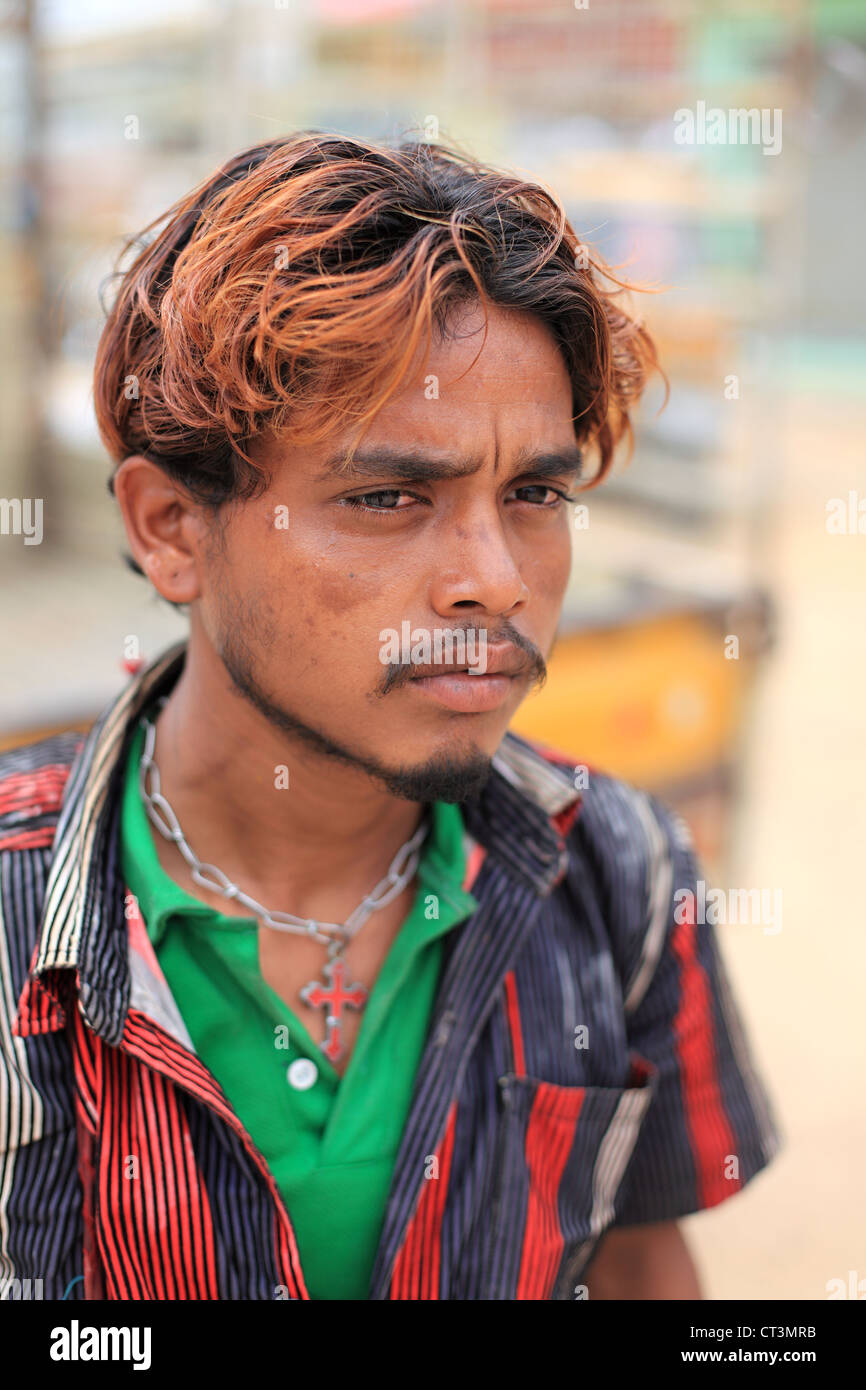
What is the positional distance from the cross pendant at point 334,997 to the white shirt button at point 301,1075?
0.04 m

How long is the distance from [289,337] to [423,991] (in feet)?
2.45

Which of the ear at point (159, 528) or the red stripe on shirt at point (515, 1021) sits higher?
the ear at point (159, 528)

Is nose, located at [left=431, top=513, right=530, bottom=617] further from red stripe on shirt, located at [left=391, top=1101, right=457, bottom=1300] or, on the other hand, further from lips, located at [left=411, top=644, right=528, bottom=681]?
red stripe on shirt, located at [left=391, top=1101, right=457, bottom=1300]

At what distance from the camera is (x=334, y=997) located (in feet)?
4.88

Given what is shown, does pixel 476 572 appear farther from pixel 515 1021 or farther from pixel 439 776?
pixel 515 1021

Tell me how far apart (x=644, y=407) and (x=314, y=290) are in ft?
13.9

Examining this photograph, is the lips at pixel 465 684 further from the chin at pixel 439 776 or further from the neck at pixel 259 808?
the neck at pixel 259 808

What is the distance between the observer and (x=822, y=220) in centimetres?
Result: 1666

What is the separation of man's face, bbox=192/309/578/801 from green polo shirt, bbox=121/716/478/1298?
24 cm

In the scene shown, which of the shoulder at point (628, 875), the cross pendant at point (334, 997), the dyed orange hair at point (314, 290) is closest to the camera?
the dyed orange hair at point (314, 290)

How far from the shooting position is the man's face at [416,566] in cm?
127

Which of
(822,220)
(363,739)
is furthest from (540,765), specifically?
(822,220)

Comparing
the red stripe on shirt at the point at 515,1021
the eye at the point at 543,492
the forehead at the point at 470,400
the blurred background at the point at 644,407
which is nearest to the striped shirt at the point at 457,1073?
the red stripe on shirt at the point at 515,1021

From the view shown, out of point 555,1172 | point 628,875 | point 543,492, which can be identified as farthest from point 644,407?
point 555,1172
